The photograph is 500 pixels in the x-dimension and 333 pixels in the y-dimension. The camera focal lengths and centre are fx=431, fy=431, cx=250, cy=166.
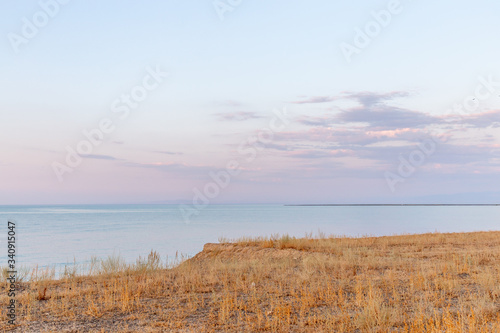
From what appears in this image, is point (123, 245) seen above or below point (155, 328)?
above

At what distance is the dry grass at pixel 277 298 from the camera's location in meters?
6.79

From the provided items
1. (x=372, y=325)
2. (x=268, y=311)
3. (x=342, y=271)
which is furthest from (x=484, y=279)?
(x=268, y=311)

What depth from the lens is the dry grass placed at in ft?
22.3

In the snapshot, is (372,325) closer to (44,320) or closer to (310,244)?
(44,320)

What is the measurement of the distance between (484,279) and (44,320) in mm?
8978

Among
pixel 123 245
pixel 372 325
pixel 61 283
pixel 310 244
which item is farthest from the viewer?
pixel 123 245

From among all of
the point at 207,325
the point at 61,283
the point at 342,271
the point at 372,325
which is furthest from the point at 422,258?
the point at 61,283

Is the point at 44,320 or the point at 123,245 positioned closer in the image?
the point at 44,320

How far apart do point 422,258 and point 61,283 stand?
11.1 m

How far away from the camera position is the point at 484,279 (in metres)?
9.54

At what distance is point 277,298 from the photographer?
338 inches

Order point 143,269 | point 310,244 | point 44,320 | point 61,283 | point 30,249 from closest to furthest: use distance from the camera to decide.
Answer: point 44,320
point 61,283
point 143,269
point 310,244
point 30,249

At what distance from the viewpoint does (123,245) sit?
1305 inches

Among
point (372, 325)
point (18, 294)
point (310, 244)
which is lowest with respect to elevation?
point (372, 325)
